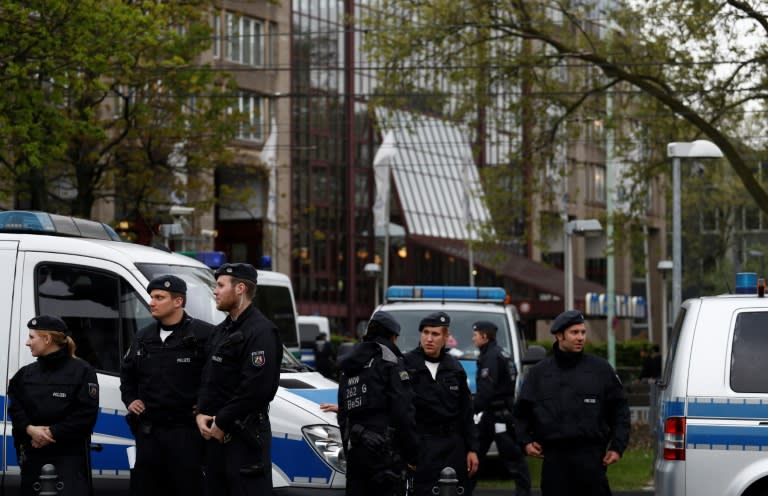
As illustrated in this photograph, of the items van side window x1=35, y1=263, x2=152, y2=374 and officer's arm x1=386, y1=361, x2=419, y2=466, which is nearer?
officer's arm x1=386, y1=361, x2=419, y2=466

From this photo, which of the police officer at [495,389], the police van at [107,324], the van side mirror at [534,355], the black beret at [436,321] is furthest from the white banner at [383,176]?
the black beret at [436,321]

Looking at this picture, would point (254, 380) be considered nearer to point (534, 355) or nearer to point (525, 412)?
point (525, 412)

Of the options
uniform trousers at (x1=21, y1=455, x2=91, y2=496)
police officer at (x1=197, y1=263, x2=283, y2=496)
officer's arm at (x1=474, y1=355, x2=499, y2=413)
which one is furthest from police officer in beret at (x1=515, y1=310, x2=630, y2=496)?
officer's arm at (x1=474, y1=355, x2=499, y2=413)

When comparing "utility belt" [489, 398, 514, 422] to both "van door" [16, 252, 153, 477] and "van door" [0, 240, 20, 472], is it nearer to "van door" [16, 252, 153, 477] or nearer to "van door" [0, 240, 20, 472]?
"van door" [16, 252, 153, 477]

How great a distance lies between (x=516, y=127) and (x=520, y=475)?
13.1 metres

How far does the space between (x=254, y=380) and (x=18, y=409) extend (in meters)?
2.11

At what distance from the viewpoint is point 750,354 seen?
9.43m

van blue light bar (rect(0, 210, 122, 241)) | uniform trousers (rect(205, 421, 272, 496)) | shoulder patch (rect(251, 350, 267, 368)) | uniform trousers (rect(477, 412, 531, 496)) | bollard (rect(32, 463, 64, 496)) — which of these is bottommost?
uniform trousers (rect(477, 412, 531, 496))

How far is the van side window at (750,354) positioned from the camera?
9359 millimetres

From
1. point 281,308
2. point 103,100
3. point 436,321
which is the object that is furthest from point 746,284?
point 103,100

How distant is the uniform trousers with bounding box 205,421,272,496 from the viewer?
354 inches

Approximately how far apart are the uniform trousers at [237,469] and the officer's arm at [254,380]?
5.7 inches

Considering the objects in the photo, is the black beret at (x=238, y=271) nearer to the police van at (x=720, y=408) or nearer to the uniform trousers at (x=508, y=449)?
the police van at (x=720, y=408)

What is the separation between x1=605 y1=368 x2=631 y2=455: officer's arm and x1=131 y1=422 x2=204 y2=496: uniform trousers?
263 centimetres
